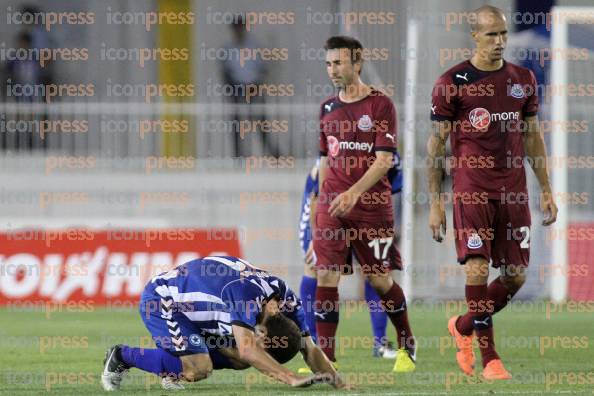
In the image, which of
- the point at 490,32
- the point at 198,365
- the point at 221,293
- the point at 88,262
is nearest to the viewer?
the point at 221,293

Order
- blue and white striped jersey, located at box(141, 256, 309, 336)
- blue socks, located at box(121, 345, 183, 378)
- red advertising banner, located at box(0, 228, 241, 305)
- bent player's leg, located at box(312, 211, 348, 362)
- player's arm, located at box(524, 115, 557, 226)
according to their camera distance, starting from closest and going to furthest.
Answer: blue and white striped jersey, located at box(141, 256, 309, 336) < blue socks, located at box(121, 345, 183, 378) < player's arm, located at box(524, 115, 557, 226) < bent player's leg, located at box(312, 211, 348, 362) < red advertising banner, located at box(0, 228, 241, 305)

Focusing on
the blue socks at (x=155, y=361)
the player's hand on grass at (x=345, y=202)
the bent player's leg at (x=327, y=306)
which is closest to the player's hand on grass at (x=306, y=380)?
the blue socks at (x=155, y=361)

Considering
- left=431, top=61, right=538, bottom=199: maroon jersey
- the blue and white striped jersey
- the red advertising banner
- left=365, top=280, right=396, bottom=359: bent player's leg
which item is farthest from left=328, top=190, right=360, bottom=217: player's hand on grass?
the red advertising banner

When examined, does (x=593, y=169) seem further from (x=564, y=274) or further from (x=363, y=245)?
(x=363, y=245)

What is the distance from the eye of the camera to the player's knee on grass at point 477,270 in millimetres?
9703

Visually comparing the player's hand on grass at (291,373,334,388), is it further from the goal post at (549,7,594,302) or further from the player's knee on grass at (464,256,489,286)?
the goal post at (549,7,594,302)

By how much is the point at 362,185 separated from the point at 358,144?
13.5 inches

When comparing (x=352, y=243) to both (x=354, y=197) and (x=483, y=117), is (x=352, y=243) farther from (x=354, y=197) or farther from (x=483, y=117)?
(x=483, y=117)

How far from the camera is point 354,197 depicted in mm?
10375

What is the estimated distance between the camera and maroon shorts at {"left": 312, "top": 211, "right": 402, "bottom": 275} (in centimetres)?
1062

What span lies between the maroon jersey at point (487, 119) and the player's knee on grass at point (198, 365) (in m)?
2.17

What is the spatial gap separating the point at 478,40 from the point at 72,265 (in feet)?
31.8

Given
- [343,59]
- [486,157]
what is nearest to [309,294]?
[343,59]

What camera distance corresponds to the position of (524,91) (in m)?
9.67
